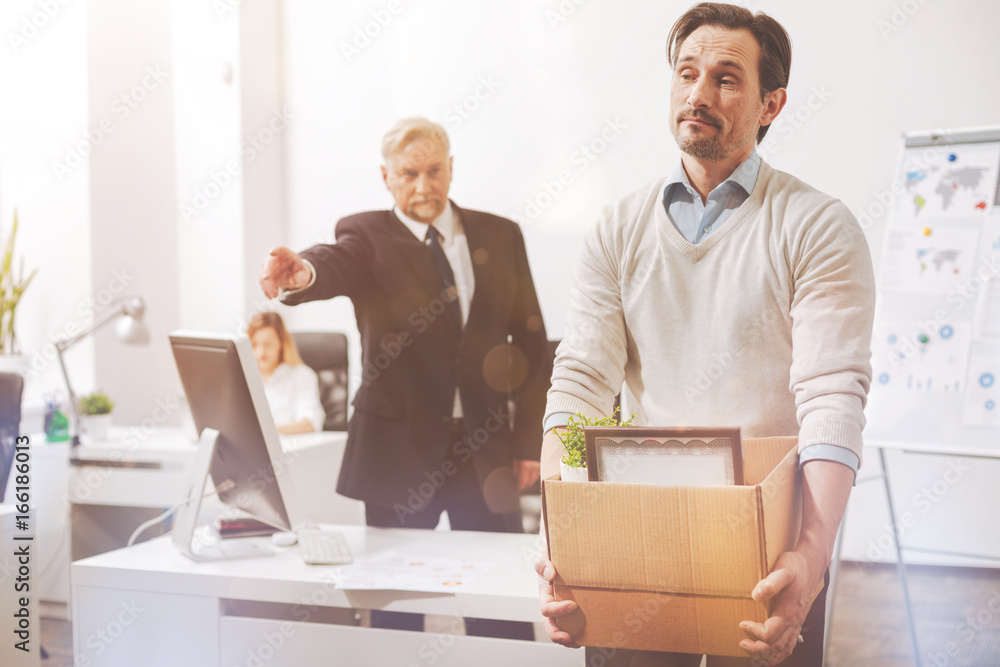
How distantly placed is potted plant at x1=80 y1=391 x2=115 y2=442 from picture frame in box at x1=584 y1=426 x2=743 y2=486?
278 cm

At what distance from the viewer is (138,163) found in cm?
418

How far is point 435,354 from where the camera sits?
2068 mm

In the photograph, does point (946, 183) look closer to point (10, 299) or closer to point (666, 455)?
point (666, 455)

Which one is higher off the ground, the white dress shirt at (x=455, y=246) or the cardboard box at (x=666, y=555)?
the white dress shirt at (x=455, y=246)

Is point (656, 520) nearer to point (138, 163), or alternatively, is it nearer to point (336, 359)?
point (336, 359)

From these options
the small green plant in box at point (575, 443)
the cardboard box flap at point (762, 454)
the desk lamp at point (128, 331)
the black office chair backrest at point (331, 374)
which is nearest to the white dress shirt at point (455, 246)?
the small green plant in box at point (575, 443)

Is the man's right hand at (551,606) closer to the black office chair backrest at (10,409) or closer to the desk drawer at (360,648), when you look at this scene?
the desk drawer at (360,648)

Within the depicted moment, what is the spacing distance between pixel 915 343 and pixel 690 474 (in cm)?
193

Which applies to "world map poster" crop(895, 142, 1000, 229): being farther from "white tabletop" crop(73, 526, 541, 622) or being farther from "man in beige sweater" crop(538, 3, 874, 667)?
"white tabletop" crop(73, 526, 541, 622)

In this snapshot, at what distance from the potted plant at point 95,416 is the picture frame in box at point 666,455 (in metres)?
2.78

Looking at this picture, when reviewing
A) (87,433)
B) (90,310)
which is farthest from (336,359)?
(90,310)

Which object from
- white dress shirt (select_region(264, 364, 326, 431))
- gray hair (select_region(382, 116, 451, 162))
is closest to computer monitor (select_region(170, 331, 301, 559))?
gray hair (select_region(382, 116, 451, 162))

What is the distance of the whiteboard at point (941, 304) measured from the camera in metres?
2.46

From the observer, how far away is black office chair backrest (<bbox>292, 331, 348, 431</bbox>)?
357 cm
